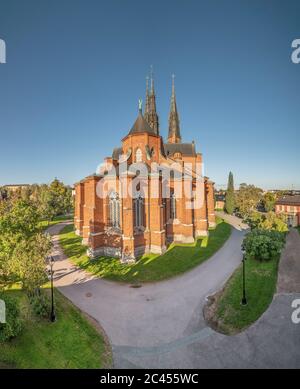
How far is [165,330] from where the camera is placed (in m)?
10.2

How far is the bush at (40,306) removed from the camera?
35.3 feet

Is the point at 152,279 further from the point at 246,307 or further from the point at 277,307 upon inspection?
the point at 277,307

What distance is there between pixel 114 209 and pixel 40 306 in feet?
38.4

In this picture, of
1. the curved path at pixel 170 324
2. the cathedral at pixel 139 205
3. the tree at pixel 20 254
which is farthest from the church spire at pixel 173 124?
the tree at pixel 20 254

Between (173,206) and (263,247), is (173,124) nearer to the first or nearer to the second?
(173,206)

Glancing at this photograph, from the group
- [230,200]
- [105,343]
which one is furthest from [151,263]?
[230,200]

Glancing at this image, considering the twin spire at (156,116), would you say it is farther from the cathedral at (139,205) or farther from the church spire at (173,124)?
the cathedral at (139,205)

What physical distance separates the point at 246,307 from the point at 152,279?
6781mm

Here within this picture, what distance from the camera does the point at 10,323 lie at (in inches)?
337

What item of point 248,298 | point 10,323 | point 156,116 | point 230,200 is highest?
point 156,116

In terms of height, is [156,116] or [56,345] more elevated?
[156,116]

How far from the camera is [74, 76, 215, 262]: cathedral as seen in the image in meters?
20.2

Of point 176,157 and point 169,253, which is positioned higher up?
point 176,157
